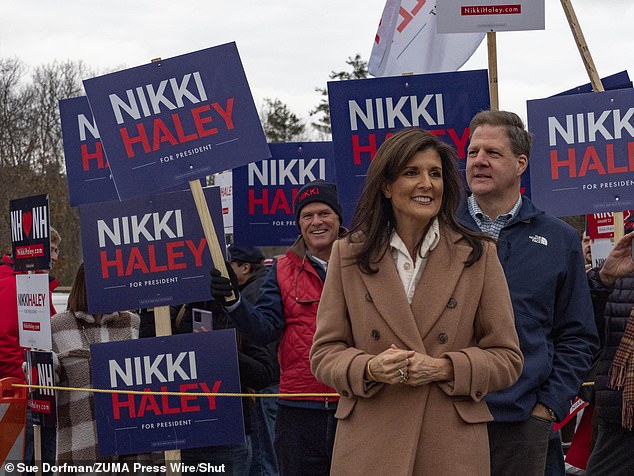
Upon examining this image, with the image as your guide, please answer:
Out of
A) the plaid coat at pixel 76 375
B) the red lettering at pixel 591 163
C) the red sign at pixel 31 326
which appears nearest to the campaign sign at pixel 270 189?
the plaid coat at pixel 76 375

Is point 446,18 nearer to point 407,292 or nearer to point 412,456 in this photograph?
point 407,292

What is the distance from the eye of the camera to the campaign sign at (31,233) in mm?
6871

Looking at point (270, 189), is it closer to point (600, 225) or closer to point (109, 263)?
point (109, 263)

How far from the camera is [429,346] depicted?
10.6 ft

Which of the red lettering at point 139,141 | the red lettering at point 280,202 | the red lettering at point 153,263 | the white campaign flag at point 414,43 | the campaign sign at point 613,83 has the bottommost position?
the red lettering at point 153,263

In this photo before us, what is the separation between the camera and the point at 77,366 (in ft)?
22.5

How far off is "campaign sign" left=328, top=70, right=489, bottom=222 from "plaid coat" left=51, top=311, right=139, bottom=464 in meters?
2.15

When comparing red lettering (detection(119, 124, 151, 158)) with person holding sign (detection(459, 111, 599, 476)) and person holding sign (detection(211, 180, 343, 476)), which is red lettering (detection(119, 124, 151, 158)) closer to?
person holding sign (detection(211, 180, 343, 476))

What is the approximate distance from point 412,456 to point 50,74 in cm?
5159

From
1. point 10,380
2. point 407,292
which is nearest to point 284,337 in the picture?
point 407,292

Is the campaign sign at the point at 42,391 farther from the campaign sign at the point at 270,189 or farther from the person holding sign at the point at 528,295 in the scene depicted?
the person holding sign at the point at 528,295

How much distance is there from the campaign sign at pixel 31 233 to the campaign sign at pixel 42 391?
62 centimetres

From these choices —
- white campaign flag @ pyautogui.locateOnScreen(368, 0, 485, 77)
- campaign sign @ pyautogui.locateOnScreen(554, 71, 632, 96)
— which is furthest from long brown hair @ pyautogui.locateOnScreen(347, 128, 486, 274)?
white campaign flag @ pyautogui.locateOnScreen(368, 0, 485, 77)

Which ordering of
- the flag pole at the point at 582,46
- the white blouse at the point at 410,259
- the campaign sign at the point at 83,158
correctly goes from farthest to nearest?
the campaign sign at the point at 83,158 → the flag pole at the point at 582,46 → the white blouse at the point at 410,259
